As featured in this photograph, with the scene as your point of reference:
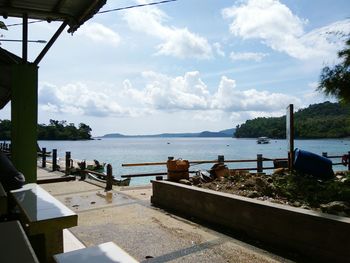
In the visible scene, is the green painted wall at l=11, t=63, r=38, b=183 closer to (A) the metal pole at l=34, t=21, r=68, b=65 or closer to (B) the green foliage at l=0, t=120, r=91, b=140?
(A) the metal pole at l=34, t=21, r=68, b=65

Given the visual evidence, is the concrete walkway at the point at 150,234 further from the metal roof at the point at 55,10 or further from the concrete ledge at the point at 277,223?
the metal roof at the point at 55,10

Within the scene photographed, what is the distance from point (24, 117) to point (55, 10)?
1.89 m

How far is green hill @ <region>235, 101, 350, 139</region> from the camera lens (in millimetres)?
11022

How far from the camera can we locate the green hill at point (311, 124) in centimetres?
1102

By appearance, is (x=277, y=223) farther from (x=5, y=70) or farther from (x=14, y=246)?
(x=5, y=70)

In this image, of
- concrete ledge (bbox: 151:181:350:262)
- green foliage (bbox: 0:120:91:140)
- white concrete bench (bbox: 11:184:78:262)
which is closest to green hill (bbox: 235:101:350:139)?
concrete ledge (bbox: 151:181:350:262)

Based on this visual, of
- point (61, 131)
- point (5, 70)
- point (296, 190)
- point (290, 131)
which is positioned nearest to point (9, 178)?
point (5, 70)

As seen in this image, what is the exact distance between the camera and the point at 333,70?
662 cm

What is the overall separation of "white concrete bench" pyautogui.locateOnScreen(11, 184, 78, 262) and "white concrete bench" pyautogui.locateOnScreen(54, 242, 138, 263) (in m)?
0.76

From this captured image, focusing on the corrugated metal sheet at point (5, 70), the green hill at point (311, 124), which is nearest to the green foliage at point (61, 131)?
the green hill at point (311, 124)

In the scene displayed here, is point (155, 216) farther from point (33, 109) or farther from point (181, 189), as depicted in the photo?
point (33, 109)

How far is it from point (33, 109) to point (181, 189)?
3188 millimetres

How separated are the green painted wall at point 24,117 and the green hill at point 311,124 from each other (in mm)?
6105

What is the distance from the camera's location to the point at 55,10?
17.4 ft
